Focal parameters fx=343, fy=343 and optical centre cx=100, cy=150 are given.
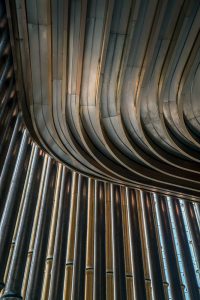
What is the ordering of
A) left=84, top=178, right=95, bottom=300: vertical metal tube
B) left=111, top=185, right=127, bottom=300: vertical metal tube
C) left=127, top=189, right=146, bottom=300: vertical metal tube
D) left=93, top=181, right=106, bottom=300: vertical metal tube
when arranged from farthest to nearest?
left=84, top=178, right=95, bottom=300: vertical metal tube, left=127, top=189, right=146, bottom=300: vertical metal tube, left=111, top=185, right=127, bottom=300: vertical metal tube, left=93, top=181, right=106, bottom=300: vertical metal tube

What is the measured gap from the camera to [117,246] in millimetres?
11055

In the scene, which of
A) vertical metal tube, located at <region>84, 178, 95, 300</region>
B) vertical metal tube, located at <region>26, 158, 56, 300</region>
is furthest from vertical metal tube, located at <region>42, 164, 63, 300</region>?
vertical metal tube, located at <region>84, 178, 95, 300</region>

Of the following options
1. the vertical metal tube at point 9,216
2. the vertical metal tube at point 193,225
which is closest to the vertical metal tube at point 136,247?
the vertical metal tube at point 193,225

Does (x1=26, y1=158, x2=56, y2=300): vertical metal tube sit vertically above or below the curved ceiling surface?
below

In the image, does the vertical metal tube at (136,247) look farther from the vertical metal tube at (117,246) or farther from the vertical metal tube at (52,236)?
the vertical metal tube at (52,236)

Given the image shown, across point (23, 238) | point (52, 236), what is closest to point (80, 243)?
point (52, 236)

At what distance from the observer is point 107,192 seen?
1266 centimetres

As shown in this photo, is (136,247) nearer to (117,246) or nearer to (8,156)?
(117,246)

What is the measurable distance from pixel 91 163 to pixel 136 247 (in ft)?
10.2

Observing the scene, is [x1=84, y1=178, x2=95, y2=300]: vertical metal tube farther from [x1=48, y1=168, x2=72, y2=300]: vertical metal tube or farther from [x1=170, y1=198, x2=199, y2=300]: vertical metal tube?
[x1=170, y1=198, x2=199, y2=300]: vertical metal tube

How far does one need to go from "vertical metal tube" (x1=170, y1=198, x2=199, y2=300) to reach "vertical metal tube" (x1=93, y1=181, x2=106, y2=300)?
2.80m

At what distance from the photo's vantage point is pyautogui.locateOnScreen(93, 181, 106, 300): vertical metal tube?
9992mm

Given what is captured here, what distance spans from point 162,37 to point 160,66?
0.77 m

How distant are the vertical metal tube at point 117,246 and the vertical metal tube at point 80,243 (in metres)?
1.01
